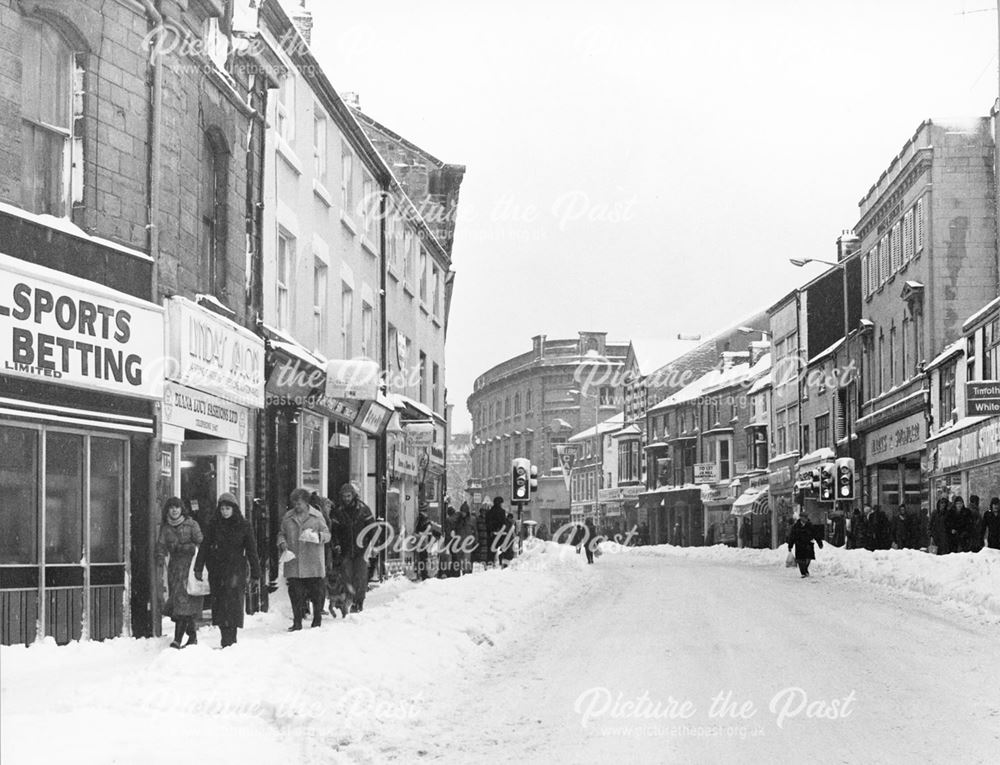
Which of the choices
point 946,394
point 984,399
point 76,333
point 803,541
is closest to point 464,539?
point 803,541

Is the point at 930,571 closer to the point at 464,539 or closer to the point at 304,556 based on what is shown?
the point at 464,539

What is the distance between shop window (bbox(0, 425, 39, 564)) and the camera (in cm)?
1211

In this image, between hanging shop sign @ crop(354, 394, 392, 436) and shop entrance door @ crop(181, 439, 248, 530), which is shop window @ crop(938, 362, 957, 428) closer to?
hanging shop sign @ crop(354, 394, 392, 436)

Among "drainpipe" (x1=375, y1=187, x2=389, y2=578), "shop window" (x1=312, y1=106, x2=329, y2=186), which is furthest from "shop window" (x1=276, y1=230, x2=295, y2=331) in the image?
"drainpipe" (x1=375, y1=187, x2=389, y2=578)

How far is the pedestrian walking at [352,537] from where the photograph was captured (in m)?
17.8

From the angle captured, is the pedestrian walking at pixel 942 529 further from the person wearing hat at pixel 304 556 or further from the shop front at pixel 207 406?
the person wearing hat at pixel 304 556

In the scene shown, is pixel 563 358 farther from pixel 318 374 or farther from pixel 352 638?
pixel 352 638

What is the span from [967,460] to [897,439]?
9.51 m

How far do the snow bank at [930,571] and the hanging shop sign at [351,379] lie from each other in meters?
9.68

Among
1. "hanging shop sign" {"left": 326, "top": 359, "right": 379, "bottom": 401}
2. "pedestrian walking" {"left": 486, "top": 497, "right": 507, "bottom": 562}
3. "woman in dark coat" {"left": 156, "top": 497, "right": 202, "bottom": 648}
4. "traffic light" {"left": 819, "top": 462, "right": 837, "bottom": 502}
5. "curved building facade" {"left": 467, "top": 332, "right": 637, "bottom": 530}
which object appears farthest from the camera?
"curved building facade" {"left": 467, "top": 332, "right": 637, "bottom": 530}

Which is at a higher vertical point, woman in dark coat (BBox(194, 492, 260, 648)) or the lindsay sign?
the lindsay sign

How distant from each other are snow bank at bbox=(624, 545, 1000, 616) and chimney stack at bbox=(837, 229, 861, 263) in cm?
2907

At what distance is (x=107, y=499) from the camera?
→ 13930 millimetres

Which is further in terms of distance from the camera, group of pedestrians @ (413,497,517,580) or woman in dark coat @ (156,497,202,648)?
group of pedestrians @ (413,497,517,580)
